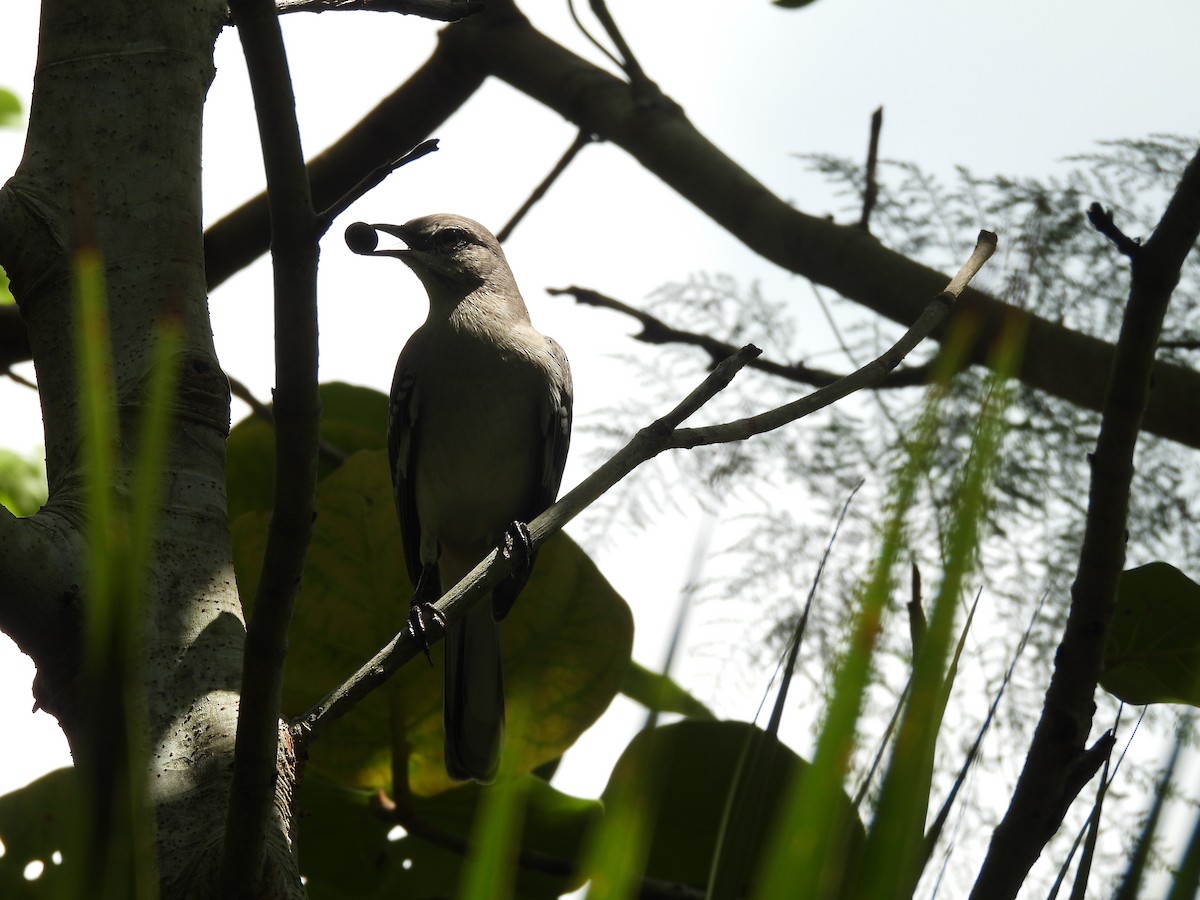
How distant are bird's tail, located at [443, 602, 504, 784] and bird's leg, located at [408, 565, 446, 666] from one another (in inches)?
8.1

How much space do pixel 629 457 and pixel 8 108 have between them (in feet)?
11.5

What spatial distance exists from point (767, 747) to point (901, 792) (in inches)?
12.4

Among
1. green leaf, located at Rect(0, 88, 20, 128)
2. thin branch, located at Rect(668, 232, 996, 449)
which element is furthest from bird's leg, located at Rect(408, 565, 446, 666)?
green leaf, located at Rect(0, 88, 20, 128)

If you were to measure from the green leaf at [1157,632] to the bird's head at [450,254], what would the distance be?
299 centimetres

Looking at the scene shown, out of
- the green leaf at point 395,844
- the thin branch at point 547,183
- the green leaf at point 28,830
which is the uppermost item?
the thin branch at point 547,183

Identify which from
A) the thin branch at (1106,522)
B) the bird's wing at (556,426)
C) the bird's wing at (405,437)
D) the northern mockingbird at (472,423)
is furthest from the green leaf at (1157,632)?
the bird's wing at (405,437)

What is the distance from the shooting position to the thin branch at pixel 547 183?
3930 millimetres

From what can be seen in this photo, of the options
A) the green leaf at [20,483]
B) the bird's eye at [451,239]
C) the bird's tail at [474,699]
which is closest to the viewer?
the bird's tail at [474,699]

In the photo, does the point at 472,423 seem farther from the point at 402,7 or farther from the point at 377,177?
the point at 377,177

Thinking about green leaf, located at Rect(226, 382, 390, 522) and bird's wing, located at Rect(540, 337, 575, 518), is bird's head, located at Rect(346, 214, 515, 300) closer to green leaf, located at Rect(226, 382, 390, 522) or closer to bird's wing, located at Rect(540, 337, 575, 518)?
bird's wing, located at Rect(540, 337, 575, 518)

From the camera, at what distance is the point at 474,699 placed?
3803 millimetres

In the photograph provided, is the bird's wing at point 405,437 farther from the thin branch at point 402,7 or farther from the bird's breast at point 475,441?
the thin branch at point 402,7

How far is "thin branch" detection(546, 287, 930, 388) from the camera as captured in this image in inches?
136

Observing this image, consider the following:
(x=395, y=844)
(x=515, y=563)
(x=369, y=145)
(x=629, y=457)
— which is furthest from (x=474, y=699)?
(x=629, y=457)
